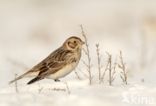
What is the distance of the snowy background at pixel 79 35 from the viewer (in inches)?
392

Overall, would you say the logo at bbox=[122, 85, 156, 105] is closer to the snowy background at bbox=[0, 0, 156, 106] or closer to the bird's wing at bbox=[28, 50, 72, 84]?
the snowy background at bbox=[0, 0, 156, 106]

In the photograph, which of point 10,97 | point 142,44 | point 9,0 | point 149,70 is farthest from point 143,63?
point 9,0

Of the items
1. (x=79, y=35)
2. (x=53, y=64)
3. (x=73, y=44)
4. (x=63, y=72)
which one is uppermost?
(x=79, y=35)

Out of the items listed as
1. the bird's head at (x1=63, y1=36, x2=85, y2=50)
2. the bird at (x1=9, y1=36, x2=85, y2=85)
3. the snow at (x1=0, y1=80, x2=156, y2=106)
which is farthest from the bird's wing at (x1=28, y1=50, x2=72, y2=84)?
the snow at (x1=0, y1=80, x2=156, y2=106)

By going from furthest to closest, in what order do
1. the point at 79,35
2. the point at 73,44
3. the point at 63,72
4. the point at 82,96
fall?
the point at 79,35, the point at 73,44, the point at 63,72, the point at 82,96

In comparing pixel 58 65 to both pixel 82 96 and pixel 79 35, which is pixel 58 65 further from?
pixel 79 35

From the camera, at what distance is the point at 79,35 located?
18.0 m

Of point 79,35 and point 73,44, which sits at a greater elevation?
point 79,35

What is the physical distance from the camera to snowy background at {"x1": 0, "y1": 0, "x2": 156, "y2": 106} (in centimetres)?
995

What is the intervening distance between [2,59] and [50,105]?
6.35 metres

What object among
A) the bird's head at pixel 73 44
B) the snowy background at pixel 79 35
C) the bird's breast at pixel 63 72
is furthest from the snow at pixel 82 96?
the bird's head at pixel 73 44

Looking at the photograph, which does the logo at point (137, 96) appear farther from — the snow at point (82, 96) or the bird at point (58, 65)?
the bird at point (58, 65)

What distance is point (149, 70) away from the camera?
1398cm

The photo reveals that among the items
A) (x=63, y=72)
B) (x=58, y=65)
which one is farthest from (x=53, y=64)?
(x=63, y=72)
